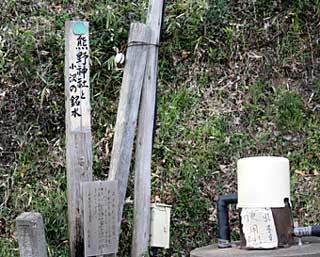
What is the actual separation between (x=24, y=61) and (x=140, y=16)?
1.21 meters

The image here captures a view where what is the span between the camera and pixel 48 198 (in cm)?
454

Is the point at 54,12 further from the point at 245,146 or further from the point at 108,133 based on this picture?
the point at 245,146

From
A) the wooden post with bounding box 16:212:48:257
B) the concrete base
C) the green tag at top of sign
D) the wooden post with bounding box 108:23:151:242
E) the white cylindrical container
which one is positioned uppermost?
the green tag at top of sign

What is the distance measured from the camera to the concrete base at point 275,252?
3.08 m

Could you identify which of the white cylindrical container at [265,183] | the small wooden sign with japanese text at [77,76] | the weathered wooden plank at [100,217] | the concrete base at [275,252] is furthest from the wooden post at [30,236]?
the white cylindrical container at [265,183]

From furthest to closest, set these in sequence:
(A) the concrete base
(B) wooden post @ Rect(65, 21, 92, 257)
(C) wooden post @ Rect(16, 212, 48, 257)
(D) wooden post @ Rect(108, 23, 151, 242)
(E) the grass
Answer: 1. (E) the grass
2. (D) wooden post @ Rect(108, 23, 151, 242)
3. (B) wooden post @ Rect(65, 21, 92, 257)
4. (C) wooden post @ Rect(16, 212, 48, 257)
5. (A) the concrete base

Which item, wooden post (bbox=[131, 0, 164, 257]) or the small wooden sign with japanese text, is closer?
the small wooden sign with japanese text

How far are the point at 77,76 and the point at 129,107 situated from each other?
43 centimetres

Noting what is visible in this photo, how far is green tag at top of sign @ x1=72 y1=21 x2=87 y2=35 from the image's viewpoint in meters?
3.81

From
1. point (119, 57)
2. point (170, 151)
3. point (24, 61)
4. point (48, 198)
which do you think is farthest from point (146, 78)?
point (24, 61)

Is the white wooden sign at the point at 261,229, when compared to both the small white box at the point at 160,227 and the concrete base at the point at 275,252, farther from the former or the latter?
the small white box at the point at 160,227

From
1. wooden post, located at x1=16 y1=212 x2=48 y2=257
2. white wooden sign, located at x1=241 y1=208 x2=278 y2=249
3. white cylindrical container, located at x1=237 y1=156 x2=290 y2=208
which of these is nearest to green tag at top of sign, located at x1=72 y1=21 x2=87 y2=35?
wooden post, located at x1=16 y1=212 x2=48 y2=257

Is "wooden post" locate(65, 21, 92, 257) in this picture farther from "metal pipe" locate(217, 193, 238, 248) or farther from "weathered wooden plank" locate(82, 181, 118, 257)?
"metal pipe" locate(217, 193, 238, 248)

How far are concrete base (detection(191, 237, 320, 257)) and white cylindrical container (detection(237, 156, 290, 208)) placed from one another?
0.26 metres
